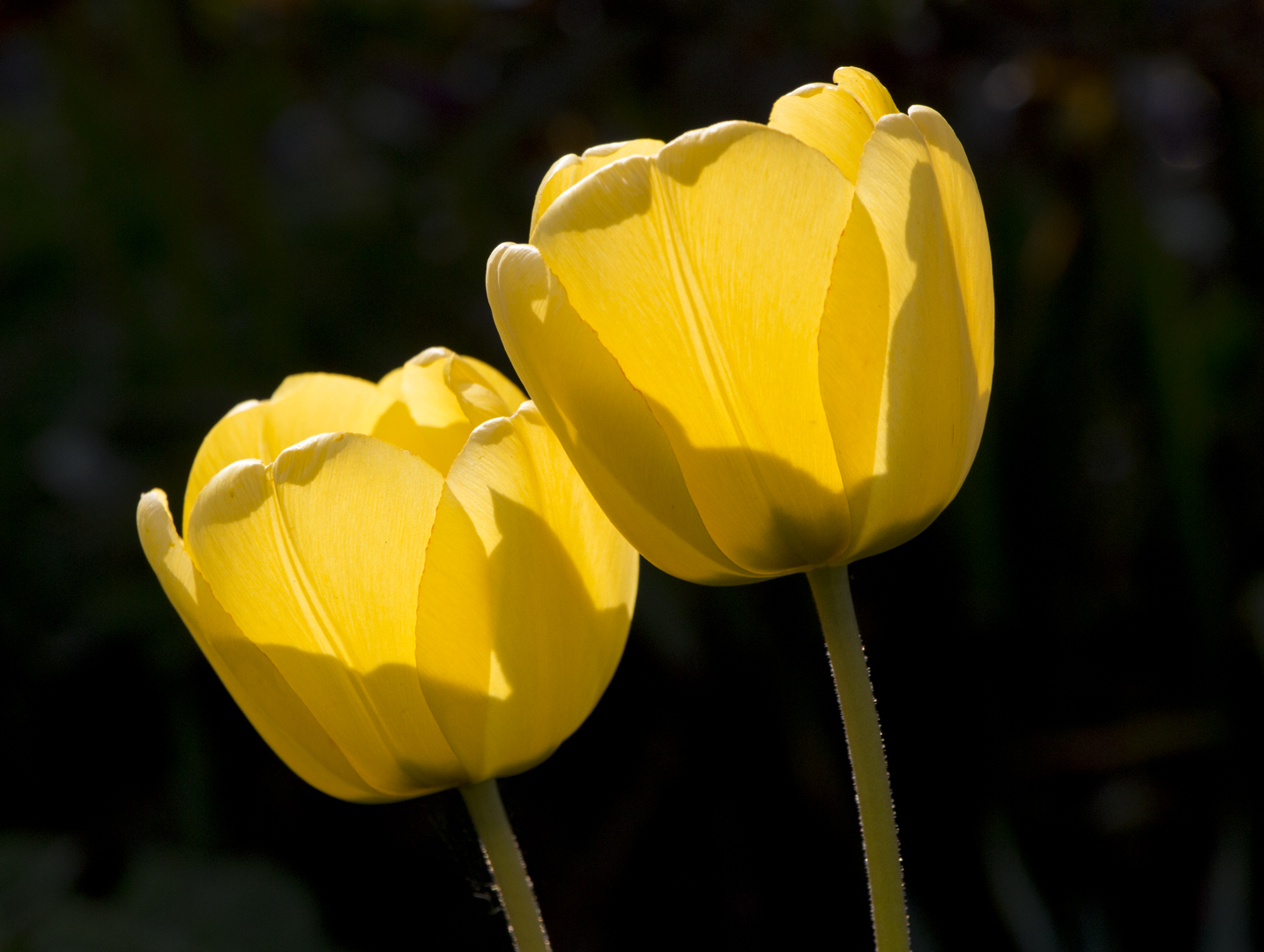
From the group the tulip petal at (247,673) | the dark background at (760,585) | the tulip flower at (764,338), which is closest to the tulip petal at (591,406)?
the tulip flower at (764,338)

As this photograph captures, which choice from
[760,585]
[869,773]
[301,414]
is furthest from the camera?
[760,585]

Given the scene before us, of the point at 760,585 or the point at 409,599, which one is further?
the point at 760,585

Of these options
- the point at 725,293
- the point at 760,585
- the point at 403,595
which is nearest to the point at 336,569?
the point at 403,595

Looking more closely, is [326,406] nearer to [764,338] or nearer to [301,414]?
[301,414]

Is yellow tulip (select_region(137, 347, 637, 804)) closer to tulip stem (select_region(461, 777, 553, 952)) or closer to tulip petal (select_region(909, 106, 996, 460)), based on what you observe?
tulip stem (select_region(461, 777, 553, 952))

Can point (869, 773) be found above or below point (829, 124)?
below

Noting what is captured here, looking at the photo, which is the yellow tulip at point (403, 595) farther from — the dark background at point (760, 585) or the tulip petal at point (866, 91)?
the dark background at point (760, 585)
